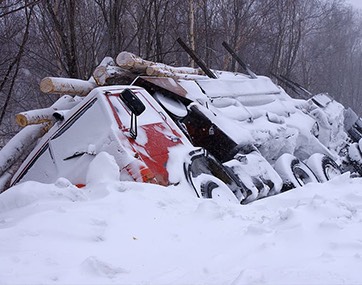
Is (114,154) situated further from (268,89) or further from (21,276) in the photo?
(268,89)

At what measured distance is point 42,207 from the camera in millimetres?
2982

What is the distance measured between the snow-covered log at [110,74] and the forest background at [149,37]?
116 centimetres

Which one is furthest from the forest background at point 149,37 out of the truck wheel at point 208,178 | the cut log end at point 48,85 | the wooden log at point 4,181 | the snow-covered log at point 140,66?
the truck wheel at point 208,178

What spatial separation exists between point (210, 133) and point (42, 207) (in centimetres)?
286

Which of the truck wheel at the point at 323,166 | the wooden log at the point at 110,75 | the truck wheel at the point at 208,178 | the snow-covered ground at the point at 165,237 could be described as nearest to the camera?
the snow-covered ground at the point at 165,237

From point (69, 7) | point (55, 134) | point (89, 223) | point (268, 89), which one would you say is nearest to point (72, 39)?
point (69, 7)

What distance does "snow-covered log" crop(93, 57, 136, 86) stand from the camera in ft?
21.3

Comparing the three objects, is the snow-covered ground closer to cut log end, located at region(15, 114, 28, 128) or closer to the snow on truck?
the snow on truck

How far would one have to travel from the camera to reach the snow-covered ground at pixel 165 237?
2115 millimetres

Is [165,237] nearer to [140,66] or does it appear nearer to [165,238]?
[165,238]

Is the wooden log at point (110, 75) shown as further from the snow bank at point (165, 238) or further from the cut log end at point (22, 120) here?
the snow bank at point (165, 238)

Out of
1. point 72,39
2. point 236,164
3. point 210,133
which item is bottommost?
point 236,164

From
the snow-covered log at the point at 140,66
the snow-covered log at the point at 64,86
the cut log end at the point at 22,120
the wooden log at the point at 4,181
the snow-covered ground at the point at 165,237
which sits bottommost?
the wooden log at the point at 4,181

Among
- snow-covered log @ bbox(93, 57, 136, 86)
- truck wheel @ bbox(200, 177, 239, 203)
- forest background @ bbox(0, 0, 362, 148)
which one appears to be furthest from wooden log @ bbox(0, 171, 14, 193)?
truck wheel @ bbox(200, 177, 239, 203)
